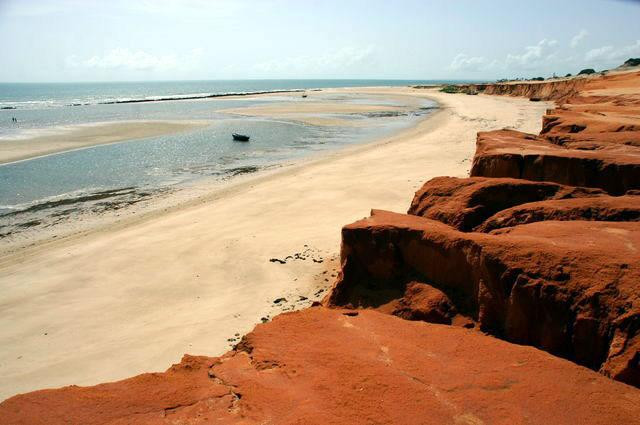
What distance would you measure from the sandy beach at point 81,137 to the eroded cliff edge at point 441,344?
25900 millimetres

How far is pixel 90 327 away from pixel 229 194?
8787 mm

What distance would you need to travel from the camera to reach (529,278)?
3832 mm

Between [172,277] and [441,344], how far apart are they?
21.4 feet

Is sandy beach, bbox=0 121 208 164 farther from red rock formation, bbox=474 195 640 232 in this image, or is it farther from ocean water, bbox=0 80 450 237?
red rock formation, bbox=474 195 640 232

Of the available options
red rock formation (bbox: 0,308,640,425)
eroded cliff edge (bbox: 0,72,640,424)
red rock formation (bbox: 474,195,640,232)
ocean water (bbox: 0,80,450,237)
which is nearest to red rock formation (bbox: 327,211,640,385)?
eroded cliff edge (bbox: 0,72,640,424)

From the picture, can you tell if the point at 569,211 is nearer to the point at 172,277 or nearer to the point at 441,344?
the point at 441,344

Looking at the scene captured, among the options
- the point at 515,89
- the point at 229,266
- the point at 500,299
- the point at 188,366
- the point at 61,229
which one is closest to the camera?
the point at 188,366

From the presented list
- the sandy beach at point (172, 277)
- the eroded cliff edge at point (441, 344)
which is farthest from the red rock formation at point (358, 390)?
the sandy beach at point (172, 277)

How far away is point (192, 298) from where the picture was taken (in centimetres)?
784

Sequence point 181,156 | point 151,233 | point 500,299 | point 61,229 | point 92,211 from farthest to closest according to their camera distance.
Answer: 1. point 181,156
2. point 92,211
3. point 61,229
4. point 151,233
5. point 500,299

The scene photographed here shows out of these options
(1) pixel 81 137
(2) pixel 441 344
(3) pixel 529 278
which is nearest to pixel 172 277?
(2) pixel 441 344

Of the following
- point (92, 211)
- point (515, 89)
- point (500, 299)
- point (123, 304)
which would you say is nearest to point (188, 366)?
point (500, 299)

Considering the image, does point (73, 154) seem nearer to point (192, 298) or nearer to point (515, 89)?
point (192, 298)

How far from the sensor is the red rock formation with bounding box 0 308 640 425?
2.73 metres
